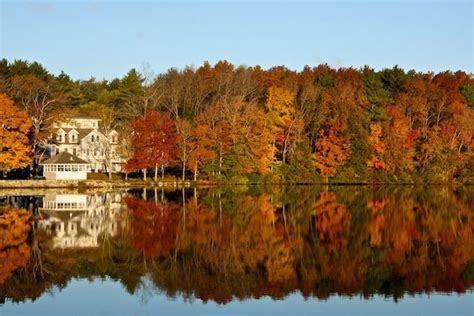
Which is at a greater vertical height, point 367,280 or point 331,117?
point 331,117

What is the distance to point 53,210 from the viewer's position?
3909 cm

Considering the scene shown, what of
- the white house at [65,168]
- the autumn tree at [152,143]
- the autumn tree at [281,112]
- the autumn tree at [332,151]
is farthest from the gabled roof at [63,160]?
the autumn tree at [332,151]

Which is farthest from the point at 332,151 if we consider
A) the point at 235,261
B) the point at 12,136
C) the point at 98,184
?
Result: the point at 235,261

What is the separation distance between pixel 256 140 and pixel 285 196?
1870 cm

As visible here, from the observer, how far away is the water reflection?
62.5ft

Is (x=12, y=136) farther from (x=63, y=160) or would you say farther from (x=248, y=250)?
(x=248, y=250)

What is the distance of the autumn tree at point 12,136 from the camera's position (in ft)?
192

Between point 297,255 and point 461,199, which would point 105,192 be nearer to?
point 461,199

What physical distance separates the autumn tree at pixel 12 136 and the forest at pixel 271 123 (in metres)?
0.09

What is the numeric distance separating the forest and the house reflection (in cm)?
1562

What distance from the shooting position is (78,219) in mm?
34406

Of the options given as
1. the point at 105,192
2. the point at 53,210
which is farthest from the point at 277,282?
the point at 105,192

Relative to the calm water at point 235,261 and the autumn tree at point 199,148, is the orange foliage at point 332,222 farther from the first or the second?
the autumn tree at point 199,148

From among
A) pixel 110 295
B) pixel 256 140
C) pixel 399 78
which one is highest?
pixel 399 78
